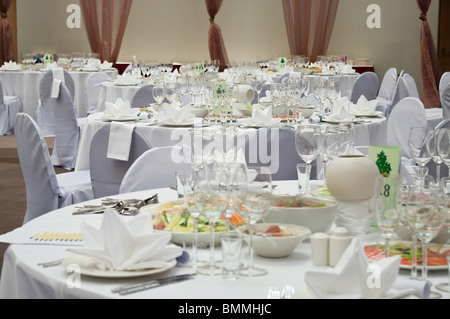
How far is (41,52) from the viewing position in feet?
42.5

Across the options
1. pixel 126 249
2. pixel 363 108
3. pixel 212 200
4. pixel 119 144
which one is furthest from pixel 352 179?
pixel 363 108

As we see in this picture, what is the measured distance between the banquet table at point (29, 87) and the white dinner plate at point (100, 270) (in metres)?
7.77

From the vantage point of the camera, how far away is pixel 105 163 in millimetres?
3727

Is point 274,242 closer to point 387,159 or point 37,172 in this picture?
point 387,159

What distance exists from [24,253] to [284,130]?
1798mm

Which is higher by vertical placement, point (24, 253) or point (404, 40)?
point (404, 40)

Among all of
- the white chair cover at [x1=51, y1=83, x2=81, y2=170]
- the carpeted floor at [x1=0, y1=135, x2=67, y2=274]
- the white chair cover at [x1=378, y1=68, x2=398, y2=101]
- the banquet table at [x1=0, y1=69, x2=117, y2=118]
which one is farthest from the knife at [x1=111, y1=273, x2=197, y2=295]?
the banquet table at [x1=0, y1=69, x2=117, y2=118]

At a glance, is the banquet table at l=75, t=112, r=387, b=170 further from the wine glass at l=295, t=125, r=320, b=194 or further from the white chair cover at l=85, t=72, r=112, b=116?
the white chair cover at l=85, t=72, r=112, b=116

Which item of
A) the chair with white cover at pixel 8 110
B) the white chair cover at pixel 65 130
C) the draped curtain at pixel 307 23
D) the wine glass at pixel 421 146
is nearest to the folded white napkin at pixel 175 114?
the wine glass at pixel 421 146

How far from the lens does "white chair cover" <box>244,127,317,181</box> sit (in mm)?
3139

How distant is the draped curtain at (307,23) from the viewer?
1145 centimetres

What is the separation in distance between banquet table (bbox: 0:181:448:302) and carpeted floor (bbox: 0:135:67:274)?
2.33 metres

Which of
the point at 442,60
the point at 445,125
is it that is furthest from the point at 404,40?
the point at 445,125

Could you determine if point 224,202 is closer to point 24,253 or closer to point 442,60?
point 24,253
